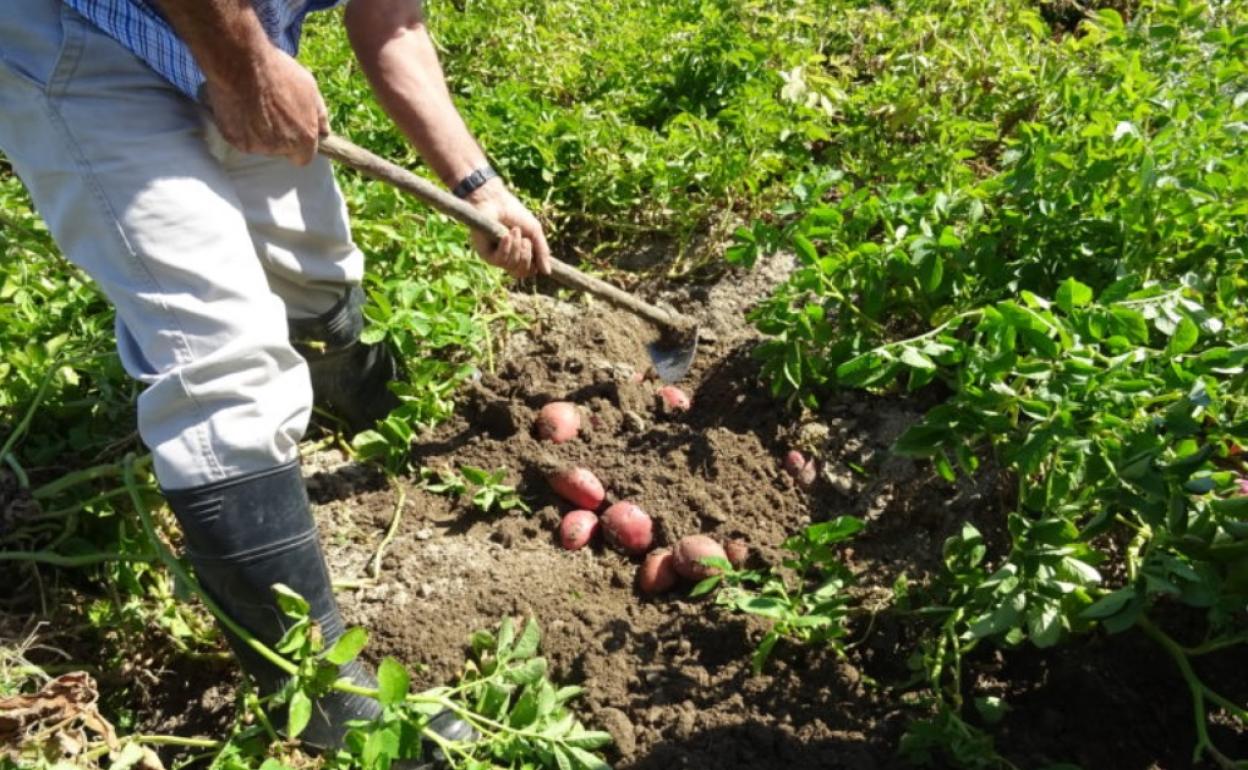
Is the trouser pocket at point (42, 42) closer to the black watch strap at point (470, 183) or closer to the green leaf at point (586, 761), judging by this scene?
the black watch strap at point (470, 183)

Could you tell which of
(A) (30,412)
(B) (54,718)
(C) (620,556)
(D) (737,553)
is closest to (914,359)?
(D) (737,553)

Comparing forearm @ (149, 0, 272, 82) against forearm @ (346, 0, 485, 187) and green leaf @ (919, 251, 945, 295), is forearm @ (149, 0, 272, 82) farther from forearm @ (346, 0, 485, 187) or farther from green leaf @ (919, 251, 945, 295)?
green leaf @ (919, 251, 945, 295)

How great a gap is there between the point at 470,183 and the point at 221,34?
0.81 meters

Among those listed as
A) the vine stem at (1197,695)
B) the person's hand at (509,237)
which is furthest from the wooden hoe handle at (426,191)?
the vine stem at (1197,695)

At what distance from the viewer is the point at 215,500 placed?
201cm

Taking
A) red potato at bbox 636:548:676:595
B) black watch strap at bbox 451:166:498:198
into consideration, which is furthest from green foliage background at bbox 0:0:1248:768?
black watch strap at bbox 451:166:498:198

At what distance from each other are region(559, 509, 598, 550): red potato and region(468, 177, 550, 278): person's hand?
607mm

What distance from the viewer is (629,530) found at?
8.54ft

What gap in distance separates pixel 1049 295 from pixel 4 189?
2.96 meters

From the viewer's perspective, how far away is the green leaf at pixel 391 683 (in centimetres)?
174

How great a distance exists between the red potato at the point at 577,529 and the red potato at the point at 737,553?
0.33 m

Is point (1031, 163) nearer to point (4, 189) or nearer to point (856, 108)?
point (856, 108)

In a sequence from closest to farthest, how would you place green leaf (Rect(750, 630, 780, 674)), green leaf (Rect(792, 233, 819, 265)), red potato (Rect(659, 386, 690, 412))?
green leaf (Rect(750, 630, 780, 674)) → green leaf (Rect(792, 233, 819, 265)) → red potato (Rect(659, 386, 690, 412))

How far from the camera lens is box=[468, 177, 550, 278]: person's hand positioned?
107 inches
